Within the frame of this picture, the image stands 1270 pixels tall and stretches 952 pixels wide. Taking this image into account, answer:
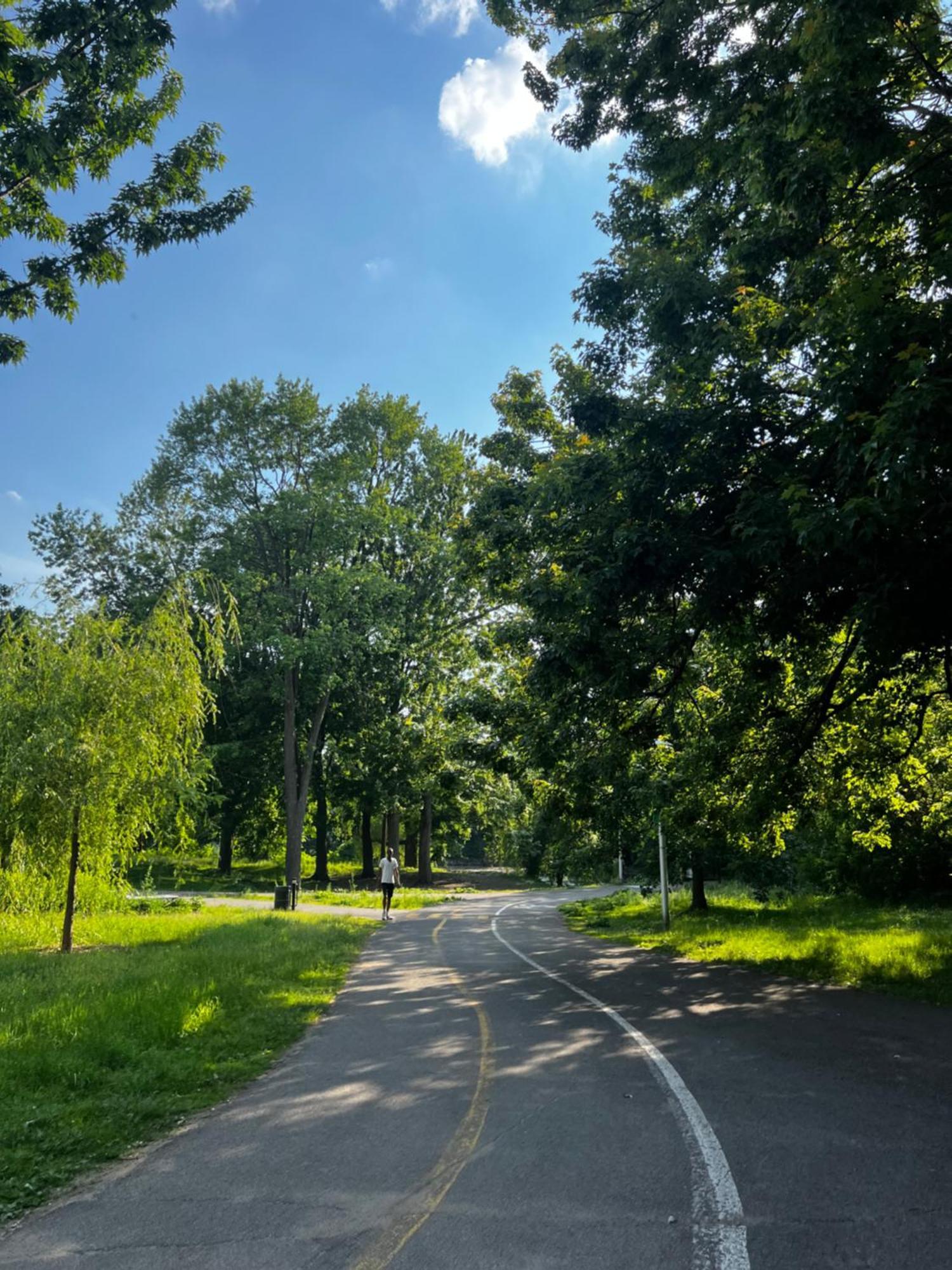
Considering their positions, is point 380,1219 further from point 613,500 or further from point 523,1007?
point 613,500

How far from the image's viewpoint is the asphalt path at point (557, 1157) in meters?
3.79

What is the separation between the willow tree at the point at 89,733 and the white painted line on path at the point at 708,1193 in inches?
382

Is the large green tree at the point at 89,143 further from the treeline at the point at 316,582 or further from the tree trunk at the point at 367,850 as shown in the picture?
the tree trunk at the point at 367,850

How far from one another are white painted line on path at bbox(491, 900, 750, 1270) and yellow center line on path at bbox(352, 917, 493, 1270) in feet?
4.25

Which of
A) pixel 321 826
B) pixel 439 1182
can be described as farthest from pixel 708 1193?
pixel 321 826

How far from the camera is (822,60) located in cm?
679

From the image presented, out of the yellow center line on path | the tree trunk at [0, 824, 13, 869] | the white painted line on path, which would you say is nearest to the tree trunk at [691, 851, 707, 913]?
the tree trunk at [0, 824, 13, 869]

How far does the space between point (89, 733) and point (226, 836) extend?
39.4 m

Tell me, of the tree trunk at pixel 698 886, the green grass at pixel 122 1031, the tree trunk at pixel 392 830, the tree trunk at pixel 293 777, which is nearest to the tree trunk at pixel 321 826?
the tree trunk at pixel 392 830

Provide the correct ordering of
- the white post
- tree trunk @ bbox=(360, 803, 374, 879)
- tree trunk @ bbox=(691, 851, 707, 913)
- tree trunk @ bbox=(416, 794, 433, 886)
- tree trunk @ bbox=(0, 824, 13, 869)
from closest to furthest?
tree trunk @ bbox=(0, 824, 13, 869), the white post, tree trunk @ bbox=(691, 851, 707, 913), tree trunk @ bbox=(416, 794, 433, 886), tree trunk @ bbox=(360, 803, 374, 879)

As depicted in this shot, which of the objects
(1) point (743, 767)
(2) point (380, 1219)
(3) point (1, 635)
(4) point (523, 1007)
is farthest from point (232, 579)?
(2) point (380, 1219)

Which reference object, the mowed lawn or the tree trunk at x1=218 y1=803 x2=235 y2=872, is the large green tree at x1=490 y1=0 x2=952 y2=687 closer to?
the mowed lawn

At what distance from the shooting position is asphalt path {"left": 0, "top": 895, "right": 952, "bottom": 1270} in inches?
149

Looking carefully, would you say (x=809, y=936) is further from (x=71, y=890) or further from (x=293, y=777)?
(x=293, y=777)
